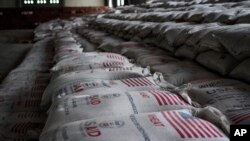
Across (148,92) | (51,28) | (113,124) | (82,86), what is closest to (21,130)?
(82,86)

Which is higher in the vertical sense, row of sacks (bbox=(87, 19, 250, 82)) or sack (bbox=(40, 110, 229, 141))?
row of sacks (bbox=(87, 19, 250, 82))

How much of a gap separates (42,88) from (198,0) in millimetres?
3737

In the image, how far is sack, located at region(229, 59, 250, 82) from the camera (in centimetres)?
186

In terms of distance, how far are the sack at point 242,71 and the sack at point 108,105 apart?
1.54 ft

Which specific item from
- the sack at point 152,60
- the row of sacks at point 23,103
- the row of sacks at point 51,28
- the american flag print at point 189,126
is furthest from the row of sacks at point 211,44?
the row of sacks at point 51,28

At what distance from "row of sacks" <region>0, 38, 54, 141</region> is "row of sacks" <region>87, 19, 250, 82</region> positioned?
1061 mm

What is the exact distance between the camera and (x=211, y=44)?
2.29 m

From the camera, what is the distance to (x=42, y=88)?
2805mm

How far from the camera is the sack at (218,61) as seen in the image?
6.80ft

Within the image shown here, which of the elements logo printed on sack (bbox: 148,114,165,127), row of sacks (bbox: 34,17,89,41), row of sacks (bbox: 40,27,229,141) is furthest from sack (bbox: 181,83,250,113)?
row of sacks (bbox: 34,17,89,41)

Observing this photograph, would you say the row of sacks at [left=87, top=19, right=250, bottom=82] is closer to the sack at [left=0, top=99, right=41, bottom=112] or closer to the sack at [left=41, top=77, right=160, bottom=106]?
the sack at [left=41, top=77, right=160, bottom=106]

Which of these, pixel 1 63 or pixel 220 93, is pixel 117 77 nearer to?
pixel 220 93

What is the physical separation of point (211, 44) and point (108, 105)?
1.08 metres

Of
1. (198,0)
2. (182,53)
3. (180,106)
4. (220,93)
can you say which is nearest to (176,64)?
(182,53)
